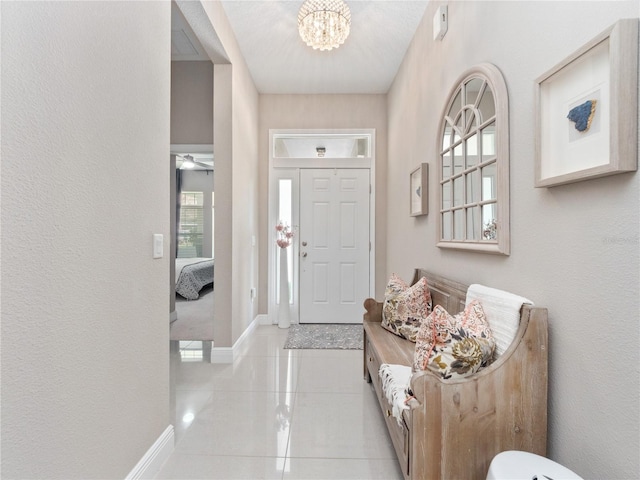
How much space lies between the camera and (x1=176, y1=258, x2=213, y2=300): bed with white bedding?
19.6ft

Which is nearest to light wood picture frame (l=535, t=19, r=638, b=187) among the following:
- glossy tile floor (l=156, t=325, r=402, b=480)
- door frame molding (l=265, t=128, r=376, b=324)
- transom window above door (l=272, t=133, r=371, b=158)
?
glossy tile floor (l=156, t=325, r=402, b=480)

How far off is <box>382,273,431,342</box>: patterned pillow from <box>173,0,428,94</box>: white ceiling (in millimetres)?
2252

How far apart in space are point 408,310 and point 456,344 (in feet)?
3.45

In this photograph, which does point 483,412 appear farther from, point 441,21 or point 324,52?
point 324,52

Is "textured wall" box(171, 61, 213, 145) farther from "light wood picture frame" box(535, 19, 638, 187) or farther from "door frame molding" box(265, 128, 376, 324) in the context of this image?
"light wood picture frame" box(535, 19, 638, 187)

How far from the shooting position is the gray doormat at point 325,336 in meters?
3.64

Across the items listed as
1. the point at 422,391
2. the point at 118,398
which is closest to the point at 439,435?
the point at 422,391

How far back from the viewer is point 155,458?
167 cm

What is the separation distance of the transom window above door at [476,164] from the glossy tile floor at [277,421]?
1259 mm

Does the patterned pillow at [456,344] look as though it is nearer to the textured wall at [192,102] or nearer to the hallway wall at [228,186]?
the hallway wall at [228,186]

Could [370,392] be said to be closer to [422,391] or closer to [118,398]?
[422,391]

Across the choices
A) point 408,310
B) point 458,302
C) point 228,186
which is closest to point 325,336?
point 408,310

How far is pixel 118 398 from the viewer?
1384 millimetres

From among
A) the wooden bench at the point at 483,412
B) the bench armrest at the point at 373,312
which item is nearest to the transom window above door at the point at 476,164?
the wooden bench at the point at 483,412
